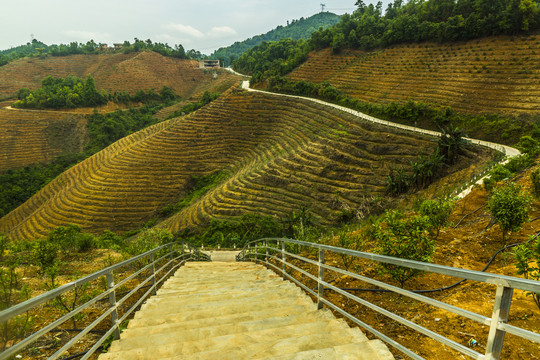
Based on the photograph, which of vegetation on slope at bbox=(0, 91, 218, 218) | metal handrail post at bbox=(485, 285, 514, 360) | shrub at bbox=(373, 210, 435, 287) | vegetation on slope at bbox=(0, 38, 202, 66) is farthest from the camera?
vegetation on slope at bbox=(0, 38, 202, 66)

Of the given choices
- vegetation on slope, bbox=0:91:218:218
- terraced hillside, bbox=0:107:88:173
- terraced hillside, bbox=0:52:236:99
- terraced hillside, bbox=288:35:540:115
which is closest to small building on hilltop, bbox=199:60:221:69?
terraced hillside, bbox=0:52:236:99

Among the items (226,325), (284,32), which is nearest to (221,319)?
(226,325)

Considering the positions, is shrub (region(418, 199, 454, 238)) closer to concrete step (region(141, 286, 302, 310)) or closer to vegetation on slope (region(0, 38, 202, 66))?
concrete step (region(141, 286, 302, 310))

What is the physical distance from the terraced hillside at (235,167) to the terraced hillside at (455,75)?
34.5 feet

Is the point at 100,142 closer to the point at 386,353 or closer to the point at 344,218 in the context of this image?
the point at 344,218

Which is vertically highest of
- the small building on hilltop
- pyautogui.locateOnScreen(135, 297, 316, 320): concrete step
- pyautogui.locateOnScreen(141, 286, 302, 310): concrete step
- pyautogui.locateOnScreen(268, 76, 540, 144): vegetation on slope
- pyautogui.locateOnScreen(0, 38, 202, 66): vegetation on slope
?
pyautogui.locateOnScreen(0, 38, 202, 66): vegetation on slope

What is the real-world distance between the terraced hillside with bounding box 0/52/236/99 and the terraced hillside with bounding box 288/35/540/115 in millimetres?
37972

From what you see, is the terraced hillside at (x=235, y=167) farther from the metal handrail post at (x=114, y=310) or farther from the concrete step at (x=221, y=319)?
the metal handrail post at (x=114, y=310)

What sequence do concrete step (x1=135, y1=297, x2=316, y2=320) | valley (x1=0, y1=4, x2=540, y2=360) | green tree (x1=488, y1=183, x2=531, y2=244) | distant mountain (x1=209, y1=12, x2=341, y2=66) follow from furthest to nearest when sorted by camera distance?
1. distant mountain (x1=209, y1=12, x2=341, y2=66)
2. valley (x1=0, y1=4, x2=540, y2=360)
3. green tree (x1=488, y1=183, x2=531, y2=244)
4. concrete step (x1=135, y1=297, x2=316, y2=320)

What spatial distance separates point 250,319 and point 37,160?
60137mm

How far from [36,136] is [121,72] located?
36.3 meters

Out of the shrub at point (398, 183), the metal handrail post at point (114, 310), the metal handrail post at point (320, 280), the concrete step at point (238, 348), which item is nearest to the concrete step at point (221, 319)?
the metal handrail post at point (320, 280)

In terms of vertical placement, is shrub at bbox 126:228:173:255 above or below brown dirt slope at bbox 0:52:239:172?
below

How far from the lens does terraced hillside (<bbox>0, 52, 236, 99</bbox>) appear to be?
72062mm
